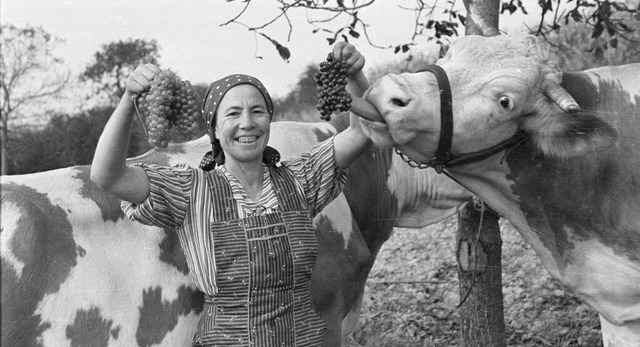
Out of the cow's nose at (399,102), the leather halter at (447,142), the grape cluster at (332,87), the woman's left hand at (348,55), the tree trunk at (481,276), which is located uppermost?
the woman's left hand at (348,55)

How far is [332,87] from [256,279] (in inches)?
30.6

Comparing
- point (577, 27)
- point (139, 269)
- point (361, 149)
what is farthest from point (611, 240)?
point (577, 27)

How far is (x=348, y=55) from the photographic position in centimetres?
292

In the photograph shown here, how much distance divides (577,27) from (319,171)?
709 cm

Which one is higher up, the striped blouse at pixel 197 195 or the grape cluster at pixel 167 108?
the grape cluster at pixel 167 108

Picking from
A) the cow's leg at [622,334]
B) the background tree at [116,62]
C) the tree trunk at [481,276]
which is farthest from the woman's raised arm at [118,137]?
the tree trunk at [481,276]

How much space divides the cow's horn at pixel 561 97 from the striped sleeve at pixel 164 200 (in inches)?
58.4

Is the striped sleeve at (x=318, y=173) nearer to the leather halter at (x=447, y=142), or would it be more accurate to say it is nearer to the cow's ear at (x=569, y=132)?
the leather halter at (x=447, y=142)

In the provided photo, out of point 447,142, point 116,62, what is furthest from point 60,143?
point 447,142

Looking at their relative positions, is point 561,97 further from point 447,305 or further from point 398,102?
point 447,305

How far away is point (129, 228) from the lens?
3199 mm

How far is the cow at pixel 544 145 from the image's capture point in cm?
296

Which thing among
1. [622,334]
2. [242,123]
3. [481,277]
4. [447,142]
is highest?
[242,123]

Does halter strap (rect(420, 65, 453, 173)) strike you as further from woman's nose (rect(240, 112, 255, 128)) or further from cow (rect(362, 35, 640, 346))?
woman's nose (rect(240, 112, 255, 128))
